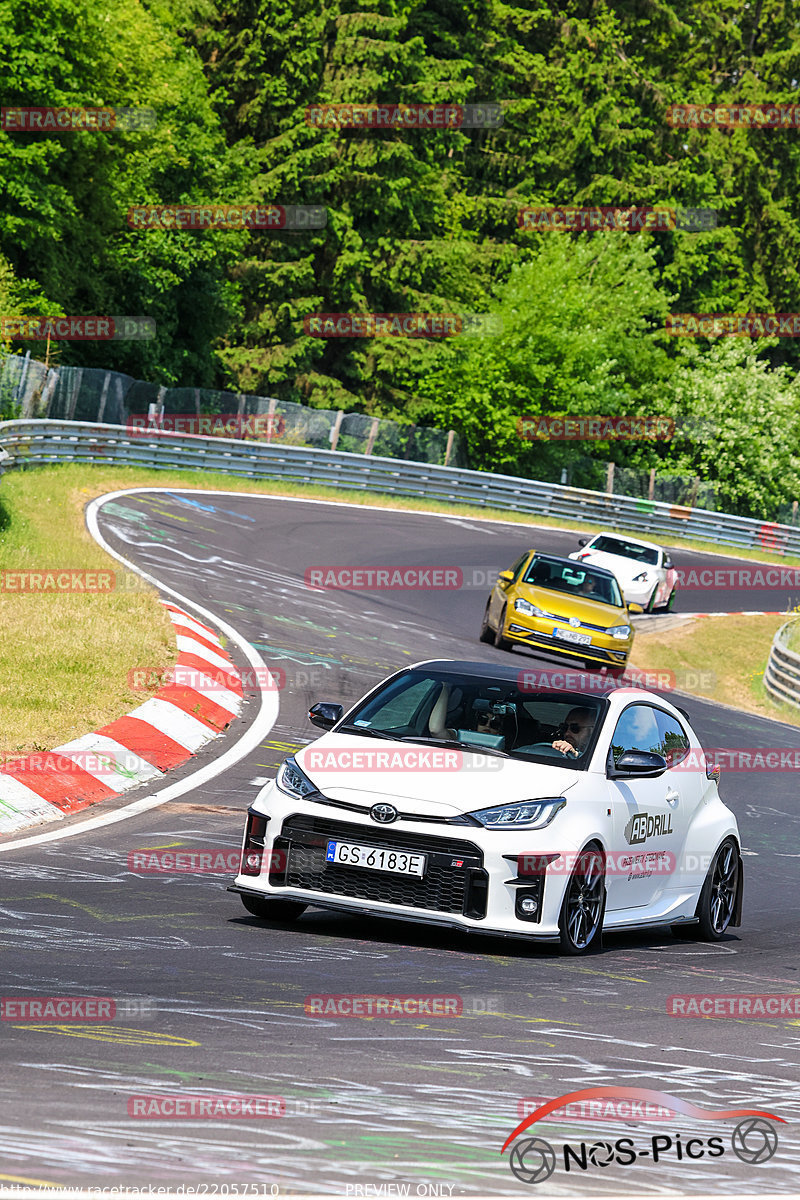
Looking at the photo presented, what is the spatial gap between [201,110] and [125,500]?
2809 centimetres

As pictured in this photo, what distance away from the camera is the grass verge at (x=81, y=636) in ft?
42.0

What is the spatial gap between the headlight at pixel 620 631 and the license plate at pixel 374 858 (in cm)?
1498

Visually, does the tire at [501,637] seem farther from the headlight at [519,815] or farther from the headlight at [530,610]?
the headlight at [519,815]

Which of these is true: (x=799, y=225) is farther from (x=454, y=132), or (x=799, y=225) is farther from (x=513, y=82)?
(x=454, y=132)

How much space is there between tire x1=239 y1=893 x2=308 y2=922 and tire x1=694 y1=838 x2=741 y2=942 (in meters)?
2.58

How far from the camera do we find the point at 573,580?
2366cm

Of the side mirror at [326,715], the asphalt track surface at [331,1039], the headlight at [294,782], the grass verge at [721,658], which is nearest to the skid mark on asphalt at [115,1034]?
the asphalt track surface at [331,1039]

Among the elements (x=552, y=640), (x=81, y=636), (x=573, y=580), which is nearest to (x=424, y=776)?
(x=81, y=636)

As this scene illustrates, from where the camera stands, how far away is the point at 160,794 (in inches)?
449

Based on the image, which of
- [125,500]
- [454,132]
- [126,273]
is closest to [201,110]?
[126,273]

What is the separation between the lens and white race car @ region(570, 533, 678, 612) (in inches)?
1287

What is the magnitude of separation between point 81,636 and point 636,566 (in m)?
19.3

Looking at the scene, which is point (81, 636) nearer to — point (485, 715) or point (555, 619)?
point (485, 715)

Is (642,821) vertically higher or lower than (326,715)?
lower
